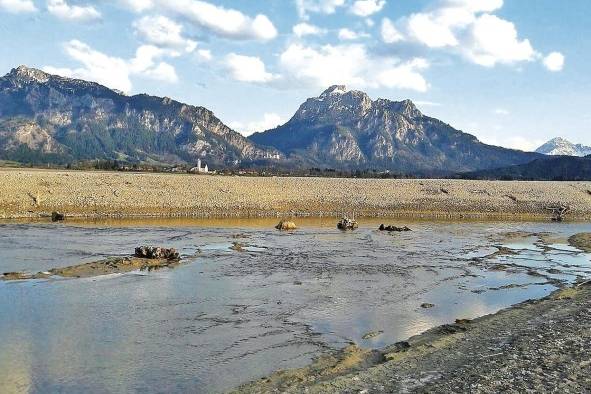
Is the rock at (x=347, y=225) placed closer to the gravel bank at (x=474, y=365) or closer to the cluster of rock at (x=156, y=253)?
the cluster of rock at (x=156, y=253)

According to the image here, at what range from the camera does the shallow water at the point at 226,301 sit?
47.3ft

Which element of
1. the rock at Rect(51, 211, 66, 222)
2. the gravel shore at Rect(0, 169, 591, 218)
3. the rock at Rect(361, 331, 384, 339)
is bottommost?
the rock at Rect(361, 331, 384, 339)

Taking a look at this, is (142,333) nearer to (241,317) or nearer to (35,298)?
(241,317)

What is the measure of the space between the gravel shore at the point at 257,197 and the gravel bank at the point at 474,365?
49027mm

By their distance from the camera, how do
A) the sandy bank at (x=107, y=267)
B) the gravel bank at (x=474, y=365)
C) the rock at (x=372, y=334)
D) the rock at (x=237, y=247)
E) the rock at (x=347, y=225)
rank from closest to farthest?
the gravel bank at (x=474, y=365) < the rock at (x=372, y=334) < the sandy bank at (x=107, y=267) < the rock at (x=237, y=247) < the rock at (x=347, y=225)

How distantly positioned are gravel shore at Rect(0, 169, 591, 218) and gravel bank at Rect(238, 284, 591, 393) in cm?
4903

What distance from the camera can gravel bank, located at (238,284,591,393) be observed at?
494 inches

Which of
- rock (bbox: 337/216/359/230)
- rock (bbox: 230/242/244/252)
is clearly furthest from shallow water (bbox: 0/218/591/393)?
rock (bbox: 337/216/359/230)

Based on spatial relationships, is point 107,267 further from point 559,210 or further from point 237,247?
point 559,210

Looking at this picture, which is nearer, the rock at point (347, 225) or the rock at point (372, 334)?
the rock at point (372, 334)

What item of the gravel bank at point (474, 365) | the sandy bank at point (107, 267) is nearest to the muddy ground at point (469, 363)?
the gravel bank at point (474, 365)

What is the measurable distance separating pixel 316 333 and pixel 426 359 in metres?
4.30

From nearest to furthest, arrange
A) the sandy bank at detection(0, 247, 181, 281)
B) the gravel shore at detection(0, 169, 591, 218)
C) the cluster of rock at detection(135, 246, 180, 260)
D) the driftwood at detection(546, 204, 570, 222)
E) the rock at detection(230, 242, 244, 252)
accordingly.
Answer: the sandy bank at detection(0, 247, 181, 281), the cluster of rock at detection(135, 246, 180, 260), the rock at detection(230, 242, 244, 252), the gravel shore at detection(0, 169, 591, 218), the driftwood at detection(546, 204, 570, 222)

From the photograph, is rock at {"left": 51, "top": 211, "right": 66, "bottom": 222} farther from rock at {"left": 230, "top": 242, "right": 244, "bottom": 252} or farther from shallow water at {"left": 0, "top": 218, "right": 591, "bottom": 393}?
rock at {"left": 230, "top": 242, "right": 244, "bottom": 252}
